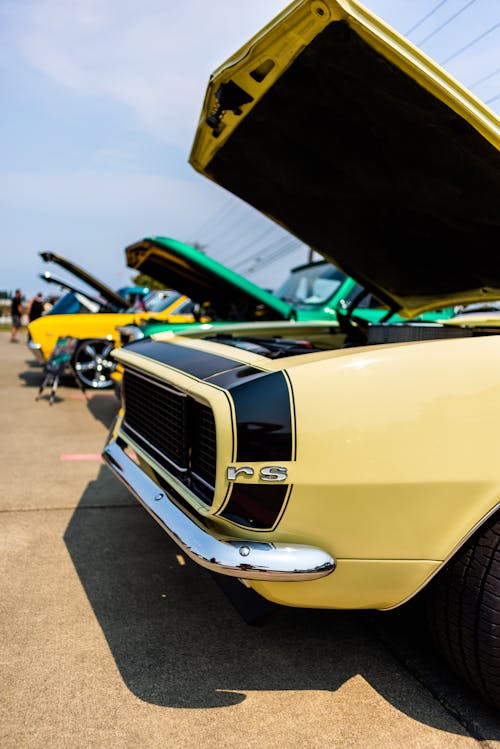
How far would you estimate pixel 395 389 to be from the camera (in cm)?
178

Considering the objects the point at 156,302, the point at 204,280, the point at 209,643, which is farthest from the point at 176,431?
the point at 156,302

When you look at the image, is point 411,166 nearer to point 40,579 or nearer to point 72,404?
point 40,579

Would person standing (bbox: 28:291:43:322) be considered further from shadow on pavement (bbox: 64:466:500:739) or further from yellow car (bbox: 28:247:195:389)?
shadow on pavement (bbox: 64:466:500:739)

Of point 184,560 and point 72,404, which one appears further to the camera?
point 72,404

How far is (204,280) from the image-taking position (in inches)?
226

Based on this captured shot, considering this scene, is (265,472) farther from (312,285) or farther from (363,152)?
(312,285)

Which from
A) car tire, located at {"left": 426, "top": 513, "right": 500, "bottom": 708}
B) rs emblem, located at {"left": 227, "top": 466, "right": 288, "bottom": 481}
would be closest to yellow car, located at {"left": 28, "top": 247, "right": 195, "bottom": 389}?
rs emblem, located at {"left": 227, "top": 466, "right": 288, "bottom": 481}

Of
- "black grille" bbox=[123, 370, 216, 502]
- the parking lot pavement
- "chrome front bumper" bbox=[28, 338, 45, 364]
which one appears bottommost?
"chrome front bumper" bbox=[28, 338, 45, 364]

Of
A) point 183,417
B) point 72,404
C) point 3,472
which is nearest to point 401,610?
point 183,417

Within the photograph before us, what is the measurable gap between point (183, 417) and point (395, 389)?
2.66 feet

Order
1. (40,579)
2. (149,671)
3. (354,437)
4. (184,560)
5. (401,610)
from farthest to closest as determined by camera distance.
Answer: (184,560) → (40,579) → (401,610) → (149,671) → (354,437)

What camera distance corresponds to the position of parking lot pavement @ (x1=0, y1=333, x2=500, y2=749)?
6.03 ft

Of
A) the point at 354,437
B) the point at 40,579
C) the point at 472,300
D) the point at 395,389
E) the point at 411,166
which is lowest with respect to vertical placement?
the point at 40,579

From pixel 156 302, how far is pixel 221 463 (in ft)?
27.5
